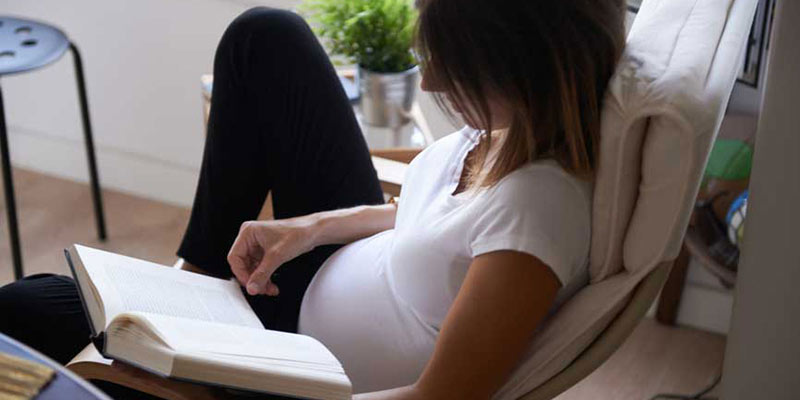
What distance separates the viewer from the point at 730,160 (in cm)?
178

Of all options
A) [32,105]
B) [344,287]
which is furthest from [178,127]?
[344,287]

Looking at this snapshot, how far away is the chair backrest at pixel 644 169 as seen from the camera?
98cm

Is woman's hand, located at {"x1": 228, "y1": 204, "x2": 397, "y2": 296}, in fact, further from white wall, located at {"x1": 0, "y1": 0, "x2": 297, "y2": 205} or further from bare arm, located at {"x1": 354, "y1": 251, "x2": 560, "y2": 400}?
white wall, located at {"x1": 0, "y1": 0, "x2": 297, "y2": 205}

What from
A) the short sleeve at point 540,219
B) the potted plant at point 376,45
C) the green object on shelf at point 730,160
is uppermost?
the short sleeve at point 540,219

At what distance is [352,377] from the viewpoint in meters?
1.27

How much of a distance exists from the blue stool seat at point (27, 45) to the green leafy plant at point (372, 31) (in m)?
0.63

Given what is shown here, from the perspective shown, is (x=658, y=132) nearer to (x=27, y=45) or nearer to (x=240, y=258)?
(x=240, y=258)

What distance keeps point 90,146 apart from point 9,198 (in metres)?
0.31

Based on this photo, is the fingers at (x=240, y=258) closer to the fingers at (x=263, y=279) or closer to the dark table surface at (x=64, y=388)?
the fingers at (x=263, y=279)

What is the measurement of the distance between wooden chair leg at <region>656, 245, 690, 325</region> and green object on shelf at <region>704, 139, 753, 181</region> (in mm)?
259

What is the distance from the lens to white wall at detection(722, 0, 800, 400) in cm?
103

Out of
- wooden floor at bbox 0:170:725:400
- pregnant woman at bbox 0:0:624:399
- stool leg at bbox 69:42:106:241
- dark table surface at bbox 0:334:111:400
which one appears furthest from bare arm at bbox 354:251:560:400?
stool leg at bbox 69:42:106:241

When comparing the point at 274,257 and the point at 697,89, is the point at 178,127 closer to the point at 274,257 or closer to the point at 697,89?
the point at 274,257

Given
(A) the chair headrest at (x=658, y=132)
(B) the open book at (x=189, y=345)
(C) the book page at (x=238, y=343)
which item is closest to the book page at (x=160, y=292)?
(B) the open book at (x=189, y=345)
